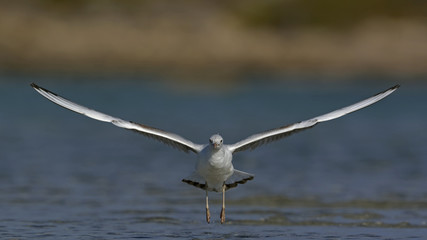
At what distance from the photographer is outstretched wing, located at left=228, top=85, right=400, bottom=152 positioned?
12.9m

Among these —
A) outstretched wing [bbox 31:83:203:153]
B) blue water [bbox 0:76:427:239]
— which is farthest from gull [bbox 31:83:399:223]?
blue water [bbox 0:76:427:239]

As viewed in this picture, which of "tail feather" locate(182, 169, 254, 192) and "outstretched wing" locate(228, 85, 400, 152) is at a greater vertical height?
"outstretched wing" locate(228, 85, 400, 152)

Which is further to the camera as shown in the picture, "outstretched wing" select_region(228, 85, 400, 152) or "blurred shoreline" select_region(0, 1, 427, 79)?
"blurred shoreline" select_region(0, 1, 427, 79)

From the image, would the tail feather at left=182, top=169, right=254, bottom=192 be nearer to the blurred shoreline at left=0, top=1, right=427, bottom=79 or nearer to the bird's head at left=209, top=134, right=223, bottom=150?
the bird's head at left=209, top=134, right=223, bottom=150

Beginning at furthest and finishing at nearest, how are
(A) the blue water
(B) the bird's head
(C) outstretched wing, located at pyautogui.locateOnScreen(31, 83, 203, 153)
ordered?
(A) the blue water, (B) the bird's head, (C) outstretched wing, located at pyautogui.locateOnScreen(31, 83, 203, 153)

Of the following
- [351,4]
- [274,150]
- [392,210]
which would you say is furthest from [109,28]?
[392,210]

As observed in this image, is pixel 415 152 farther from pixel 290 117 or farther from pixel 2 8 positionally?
pixel 2 8

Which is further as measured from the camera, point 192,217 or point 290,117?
point 290,117

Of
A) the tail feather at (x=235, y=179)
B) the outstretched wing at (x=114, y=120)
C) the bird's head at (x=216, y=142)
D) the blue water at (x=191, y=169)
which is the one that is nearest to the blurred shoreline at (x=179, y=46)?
the blue water at (x=191, y=169)

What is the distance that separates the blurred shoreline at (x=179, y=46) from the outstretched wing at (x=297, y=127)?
3227 cm

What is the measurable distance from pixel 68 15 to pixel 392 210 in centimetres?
3835

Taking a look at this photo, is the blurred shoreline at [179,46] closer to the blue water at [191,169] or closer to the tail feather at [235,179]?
the blue water at [191,169]

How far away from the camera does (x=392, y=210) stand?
14.7 metres

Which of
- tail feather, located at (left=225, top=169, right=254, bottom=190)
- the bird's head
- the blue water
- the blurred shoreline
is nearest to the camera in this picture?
the bird's head
